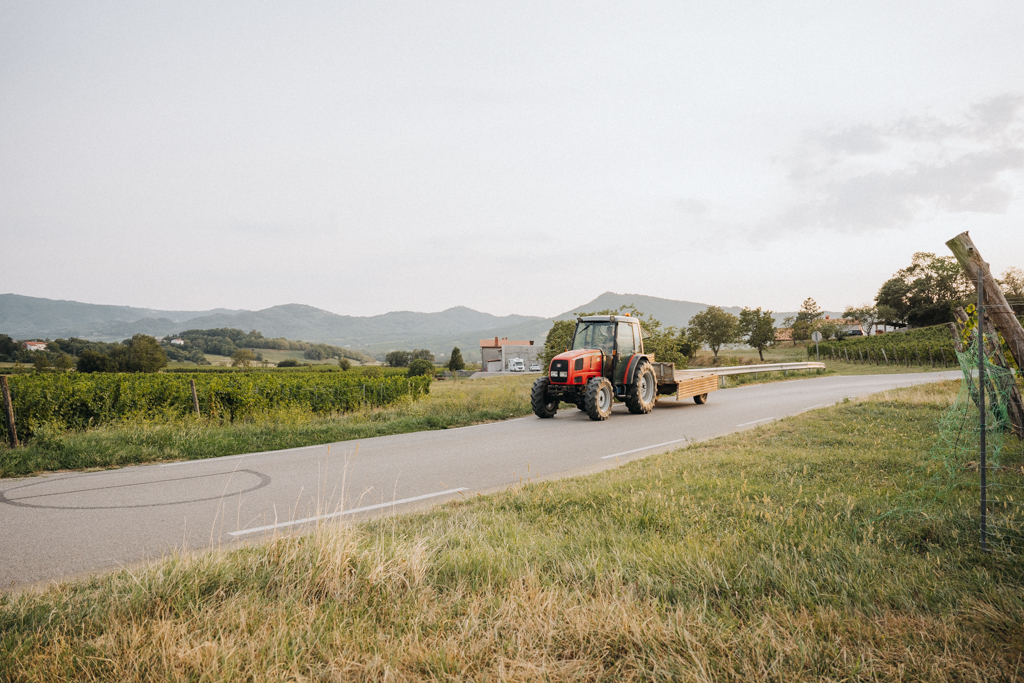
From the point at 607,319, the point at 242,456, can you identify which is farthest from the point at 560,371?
the point at 242,456

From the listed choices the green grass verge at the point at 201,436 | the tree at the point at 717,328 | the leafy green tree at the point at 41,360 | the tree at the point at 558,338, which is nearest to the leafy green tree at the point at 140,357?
the leafy green tree at the point at 41,360

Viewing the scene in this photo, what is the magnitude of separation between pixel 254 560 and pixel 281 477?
4.14m

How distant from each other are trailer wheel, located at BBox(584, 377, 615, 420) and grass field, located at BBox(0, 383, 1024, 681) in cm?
824

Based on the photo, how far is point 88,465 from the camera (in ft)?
27.1

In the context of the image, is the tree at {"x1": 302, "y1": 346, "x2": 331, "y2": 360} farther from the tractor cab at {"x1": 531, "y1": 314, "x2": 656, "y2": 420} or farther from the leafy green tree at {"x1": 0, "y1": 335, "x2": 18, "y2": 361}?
the tractor cab at {"x1": 531, "y1": 314, "x2": 656, "y2": 420}

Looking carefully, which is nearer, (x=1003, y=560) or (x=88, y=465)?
(x=1003, y=560)

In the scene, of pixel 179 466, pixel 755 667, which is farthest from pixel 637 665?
pixel 179 466

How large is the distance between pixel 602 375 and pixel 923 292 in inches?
3066

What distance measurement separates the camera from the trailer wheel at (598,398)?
1317cm

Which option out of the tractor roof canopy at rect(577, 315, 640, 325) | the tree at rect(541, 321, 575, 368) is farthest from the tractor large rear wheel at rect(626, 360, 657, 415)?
the tree at rect(541, 321, 575, 368)

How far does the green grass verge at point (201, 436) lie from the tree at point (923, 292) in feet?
242

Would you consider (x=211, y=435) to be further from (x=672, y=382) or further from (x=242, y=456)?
(x=672, y=382)

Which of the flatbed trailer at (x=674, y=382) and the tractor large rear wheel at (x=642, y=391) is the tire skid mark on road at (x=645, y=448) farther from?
the flatbed trailer at (x=674, y=382)

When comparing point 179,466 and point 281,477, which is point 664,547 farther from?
point 179,466
